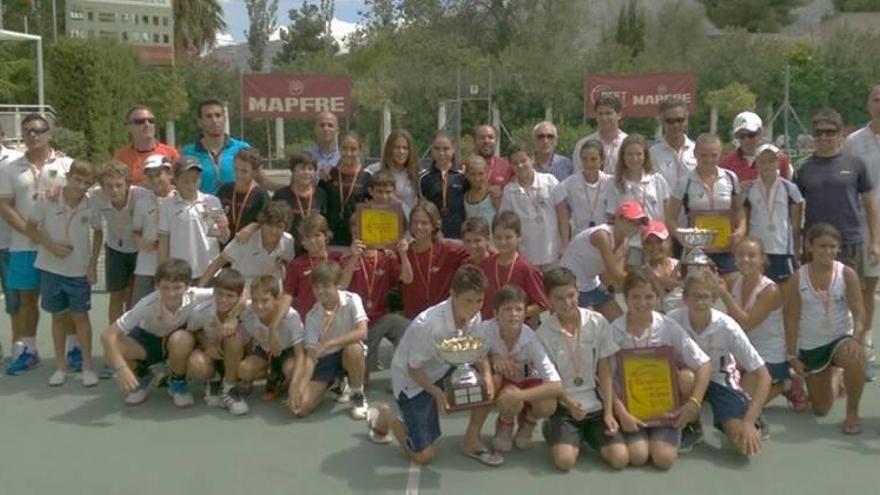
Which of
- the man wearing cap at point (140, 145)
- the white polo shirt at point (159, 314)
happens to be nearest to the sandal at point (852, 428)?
the white polo shirt at point (159, 314)

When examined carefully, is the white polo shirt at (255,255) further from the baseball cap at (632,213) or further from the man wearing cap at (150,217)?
the baseball cap at (632,213)

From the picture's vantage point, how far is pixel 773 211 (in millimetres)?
6383

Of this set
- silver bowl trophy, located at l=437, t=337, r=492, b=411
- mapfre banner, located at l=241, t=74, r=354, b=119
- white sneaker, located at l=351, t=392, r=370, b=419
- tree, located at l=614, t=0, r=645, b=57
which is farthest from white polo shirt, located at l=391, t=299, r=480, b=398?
tree, located at l=614, t=0, r=645, b=57

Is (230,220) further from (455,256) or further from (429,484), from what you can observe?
(429,484)

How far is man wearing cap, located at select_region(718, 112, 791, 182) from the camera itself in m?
6.64

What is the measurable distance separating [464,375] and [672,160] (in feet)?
8.60

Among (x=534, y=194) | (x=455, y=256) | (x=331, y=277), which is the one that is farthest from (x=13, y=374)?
(x=534, y=194)

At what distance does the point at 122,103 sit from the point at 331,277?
2074 centimetres

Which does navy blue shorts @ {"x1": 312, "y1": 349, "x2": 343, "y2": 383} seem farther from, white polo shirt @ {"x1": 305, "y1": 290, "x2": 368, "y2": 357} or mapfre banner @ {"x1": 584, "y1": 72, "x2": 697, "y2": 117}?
mapfre banner @ {"x1": 584, "y1": 72, "x2": 697, "y2": 117}

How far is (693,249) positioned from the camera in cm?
593

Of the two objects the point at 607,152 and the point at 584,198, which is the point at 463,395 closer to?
the point at 584,198

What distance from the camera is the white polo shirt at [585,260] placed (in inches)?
244

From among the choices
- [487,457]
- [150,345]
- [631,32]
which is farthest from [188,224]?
[631,32]

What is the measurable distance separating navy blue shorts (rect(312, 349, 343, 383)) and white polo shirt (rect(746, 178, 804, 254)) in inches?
106
